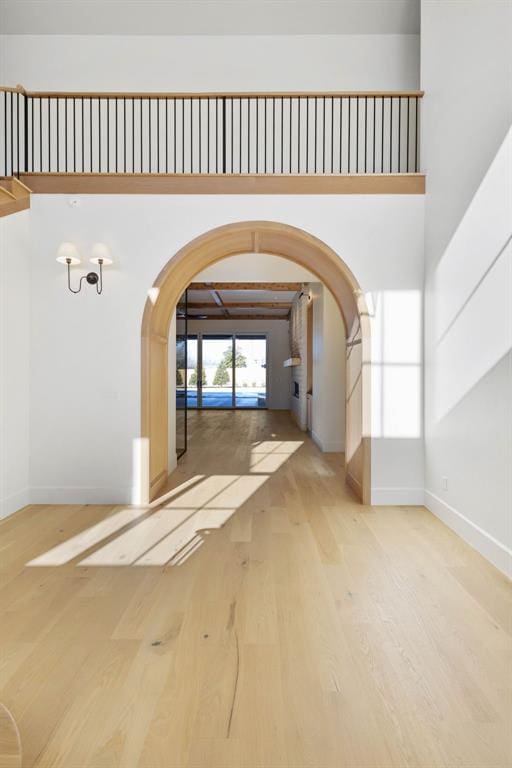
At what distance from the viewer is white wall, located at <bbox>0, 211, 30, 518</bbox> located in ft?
12.9

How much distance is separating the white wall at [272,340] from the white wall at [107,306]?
1059cm

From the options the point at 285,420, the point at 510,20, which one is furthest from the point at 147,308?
the point at 285,420

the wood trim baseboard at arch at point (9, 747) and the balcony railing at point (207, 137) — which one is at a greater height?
the balcony railing at point (207, 137)

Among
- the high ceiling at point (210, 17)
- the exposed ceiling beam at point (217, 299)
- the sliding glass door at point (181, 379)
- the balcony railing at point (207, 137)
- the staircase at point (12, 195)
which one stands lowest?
the sliding glass door at point (181, 379)

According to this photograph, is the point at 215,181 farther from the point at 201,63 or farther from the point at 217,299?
the point at 217,299

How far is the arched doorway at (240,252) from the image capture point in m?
4.27

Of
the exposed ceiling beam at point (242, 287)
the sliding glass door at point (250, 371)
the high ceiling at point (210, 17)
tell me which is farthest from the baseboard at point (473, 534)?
the sliding glass door at point (250, 371)

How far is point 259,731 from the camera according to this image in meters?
1.56

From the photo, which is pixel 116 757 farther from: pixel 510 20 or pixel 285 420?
pixel 285 420

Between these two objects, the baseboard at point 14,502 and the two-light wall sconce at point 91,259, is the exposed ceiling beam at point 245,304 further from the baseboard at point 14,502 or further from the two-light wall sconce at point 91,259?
the baseboard at point 14,502

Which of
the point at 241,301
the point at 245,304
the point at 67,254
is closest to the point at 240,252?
the point at 67,254

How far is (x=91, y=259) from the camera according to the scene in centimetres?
414

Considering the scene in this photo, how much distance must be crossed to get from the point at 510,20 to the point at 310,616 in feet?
12.4

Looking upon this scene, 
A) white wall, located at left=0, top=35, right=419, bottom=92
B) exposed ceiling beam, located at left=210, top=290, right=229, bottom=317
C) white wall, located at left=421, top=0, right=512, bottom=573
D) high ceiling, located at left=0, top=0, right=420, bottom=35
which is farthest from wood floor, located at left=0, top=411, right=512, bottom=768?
exposed ceiling beam, located at left=210, top=290, right=229, bottom=317
